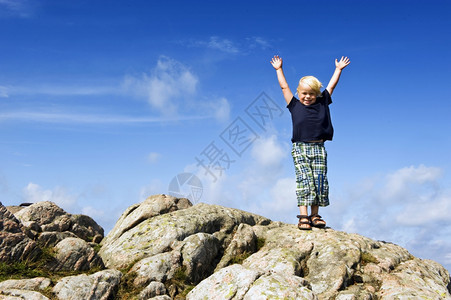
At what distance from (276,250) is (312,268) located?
4.34 ft

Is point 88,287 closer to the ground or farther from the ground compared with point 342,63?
closer to the ground

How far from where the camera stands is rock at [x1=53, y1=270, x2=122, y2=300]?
10328 mm

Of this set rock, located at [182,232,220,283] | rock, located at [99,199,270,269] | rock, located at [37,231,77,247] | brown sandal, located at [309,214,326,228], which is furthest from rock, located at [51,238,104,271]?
brown sandal, located at [309,214,326,228]

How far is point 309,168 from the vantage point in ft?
47.5

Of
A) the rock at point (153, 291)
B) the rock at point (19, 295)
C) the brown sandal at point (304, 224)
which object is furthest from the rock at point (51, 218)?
the brown sandal at point (304, 224)

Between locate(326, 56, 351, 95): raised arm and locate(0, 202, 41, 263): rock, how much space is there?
1198 cm

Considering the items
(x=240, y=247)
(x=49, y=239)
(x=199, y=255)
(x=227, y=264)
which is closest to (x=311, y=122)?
(x=240, y=247)

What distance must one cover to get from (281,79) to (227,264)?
23.6 feet

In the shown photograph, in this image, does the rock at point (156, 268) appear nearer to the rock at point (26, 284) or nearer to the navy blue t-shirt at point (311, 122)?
the rock at point (26, 284)

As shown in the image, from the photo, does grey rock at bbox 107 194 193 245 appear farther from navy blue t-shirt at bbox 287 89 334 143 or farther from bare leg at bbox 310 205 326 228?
navy blue t-shirt at bbox 287 89 334 143

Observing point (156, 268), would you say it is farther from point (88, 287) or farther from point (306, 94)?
point (306, 94)

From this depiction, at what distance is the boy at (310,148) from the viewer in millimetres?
14422

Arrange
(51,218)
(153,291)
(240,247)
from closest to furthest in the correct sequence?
(153,291)
(240,247)
(51,218)

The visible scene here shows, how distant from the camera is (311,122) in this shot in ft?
47.9
